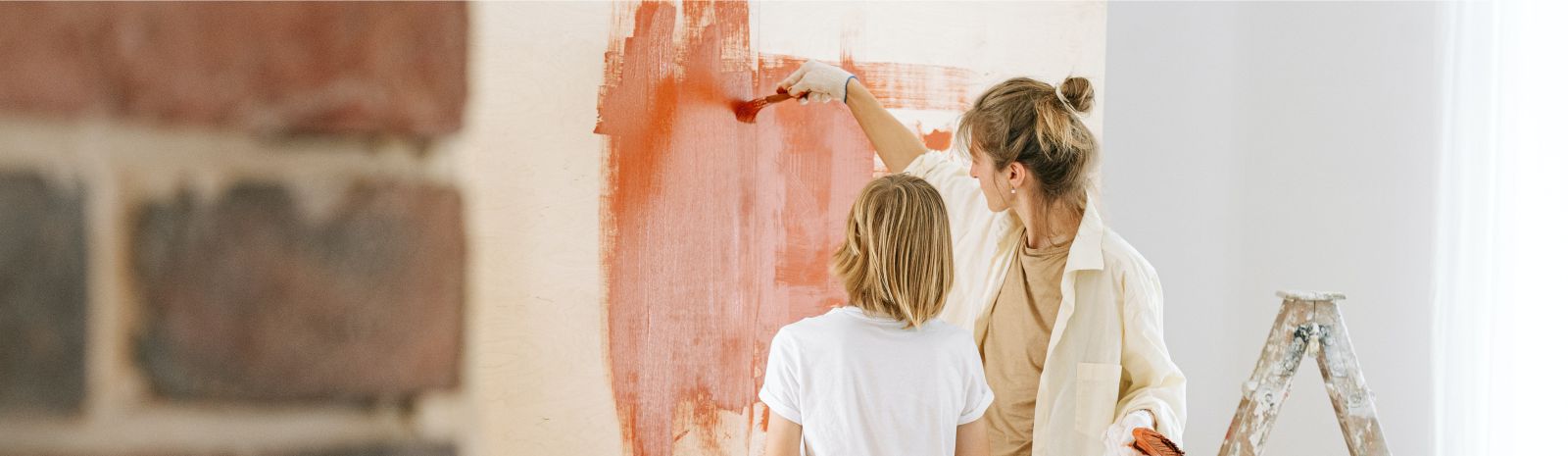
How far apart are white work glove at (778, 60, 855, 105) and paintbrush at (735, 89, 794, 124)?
1 centimetres

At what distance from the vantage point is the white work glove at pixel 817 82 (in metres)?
1.54

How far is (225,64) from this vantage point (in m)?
1.02

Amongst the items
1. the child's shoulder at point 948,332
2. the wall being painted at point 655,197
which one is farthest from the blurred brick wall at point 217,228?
the child's shoulder at point 948,332

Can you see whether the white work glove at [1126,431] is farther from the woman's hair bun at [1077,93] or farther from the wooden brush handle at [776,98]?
the wooden brush handle at [776,98]

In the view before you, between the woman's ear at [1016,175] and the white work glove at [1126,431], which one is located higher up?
the woman's ear at [1016,175]

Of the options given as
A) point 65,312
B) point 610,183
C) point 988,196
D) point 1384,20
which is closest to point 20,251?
point 65,312

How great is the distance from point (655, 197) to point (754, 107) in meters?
0.22

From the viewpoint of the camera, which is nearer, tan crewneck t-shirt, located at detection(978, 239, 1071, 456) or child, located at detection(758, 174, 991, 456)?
child, located at detection(758, 174, 991, 456)

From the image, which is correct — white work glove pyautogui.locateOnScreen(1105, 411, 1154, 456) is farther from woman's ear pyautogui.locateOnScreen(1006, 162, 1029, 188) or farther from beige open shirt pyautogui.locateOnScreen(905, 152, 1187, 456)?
woman's ear pyautogui.locateOnScreen(1006, 162, 1029, 188)

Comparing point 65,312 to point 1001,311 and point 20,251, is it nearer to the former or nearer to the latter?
point 20,251

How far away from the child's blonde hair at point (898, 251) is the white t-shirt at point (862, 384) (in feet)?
0.09

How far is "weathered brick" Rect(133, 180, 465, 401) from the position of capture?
1006mm

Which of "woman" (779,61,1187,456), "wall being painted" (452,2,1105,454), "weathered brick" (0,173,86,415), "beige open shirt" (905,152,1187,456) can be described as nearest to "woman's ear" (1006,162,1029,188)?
"woman" (779,61,1187,456)

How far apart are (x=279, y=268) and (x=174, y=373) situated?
142mm
